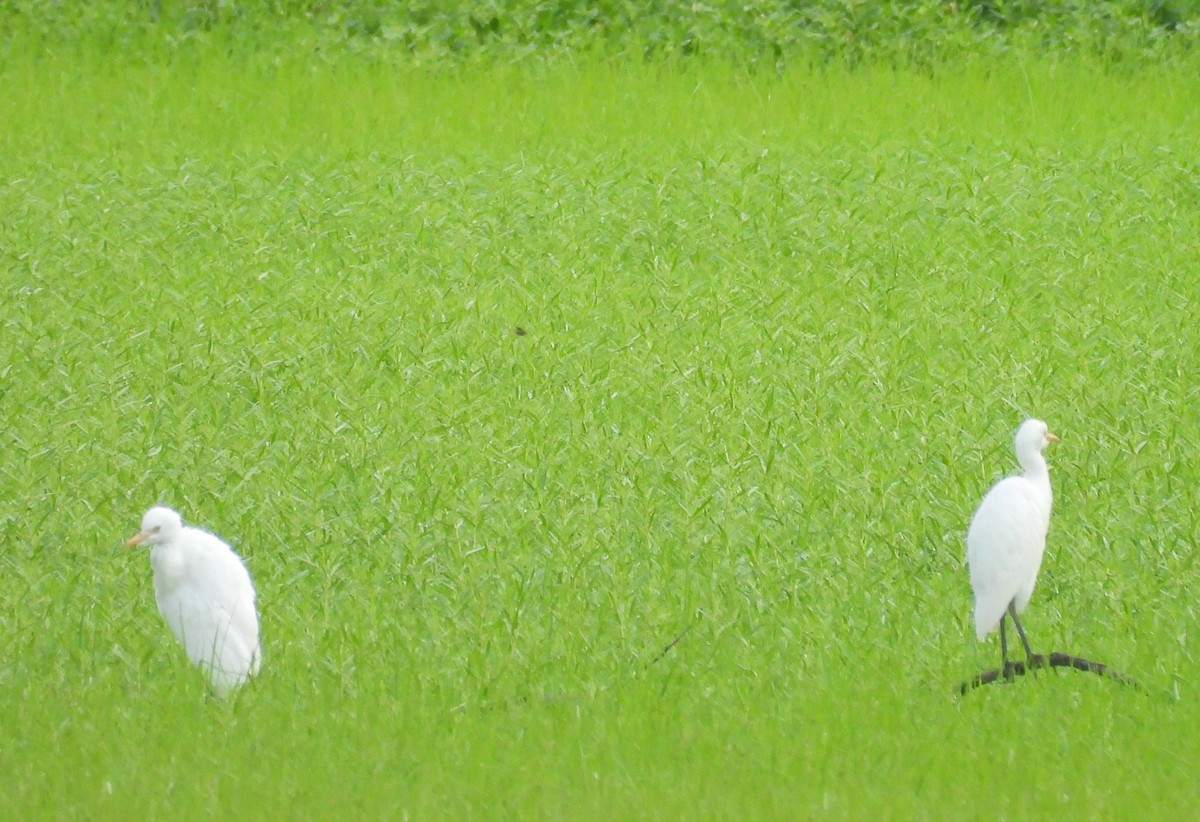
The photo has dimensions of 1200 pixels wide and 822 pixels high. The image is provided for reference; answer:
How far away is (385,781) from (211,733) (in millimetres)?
525

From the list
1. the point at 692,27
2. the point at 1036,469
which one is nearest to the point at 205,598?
the point at 1036,469

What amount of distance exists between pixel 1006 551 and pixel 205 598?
2.10m

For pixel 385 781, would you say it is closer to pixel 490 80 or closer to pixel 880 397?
pixel 880 397

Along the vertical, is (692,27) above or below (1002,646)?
below

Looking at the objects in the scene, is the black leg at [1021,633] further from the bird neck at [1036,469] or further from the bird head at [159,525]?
the bird head at [159,525]

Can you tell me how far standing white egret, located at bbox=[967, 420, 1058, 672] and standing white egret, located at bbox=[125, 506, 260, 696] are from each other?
1922mm

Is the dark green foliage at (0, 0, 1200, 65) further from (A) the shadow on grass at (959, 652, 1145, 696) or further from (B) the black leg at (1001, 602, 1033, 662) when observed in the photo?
(A) the shadow on grass at (959, 652, 1145, 696)

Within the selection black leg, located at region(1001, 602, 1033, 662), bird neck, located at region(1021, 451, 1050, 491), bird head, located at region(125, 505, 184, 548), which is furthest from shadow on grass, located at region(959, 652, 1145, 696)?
bird head, located at region(125, 505, 184, 548)

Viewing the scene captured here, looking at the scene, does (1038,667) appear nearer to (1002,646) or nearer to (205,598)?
(1002,646)

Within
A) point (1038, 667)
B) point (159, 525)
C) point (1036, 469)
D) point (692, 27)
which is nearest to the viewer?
point (1038, 667)

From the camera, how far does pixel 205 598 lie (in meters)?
4.57

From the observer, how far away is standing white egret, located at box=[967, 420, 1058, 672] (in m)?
4.69

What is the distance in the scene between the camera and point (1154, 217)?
9836 millimetres

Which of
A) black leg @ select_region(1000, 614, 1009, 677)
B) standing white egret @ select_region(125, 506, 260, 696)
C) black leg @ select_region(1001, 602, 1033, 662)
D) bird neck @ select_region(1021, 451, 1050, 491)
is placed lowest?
black leg @ select_region(1000, 614, 1009, 677)
